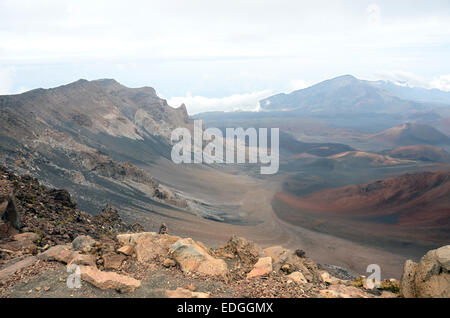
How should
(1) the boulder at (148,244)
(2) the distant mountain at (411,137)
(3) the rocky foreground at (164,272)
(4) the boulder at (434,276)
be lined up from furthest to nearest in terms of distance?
1. (2) the distant mountain at (411,137)
2. (1) the boulder at (148,244)
3. (3) the rocky foreground at (164,272)
4. (4) the boulder at (434,276)

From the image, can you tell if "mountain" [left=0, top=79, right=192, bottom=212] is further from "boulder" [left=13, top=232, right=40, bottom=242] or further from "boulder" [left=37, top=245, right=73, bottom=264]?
"boulder" [left=37, top=245, right=73, bottom=264]

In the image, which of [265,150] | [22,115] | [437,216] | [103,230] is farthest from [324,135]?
[103,230]

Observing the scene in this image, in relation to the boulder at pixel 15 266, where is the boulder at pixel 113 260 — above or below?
below

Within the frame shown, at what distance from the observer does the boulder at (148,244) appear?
10444mm

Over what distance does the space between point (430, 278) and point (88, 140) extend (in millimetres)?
57655

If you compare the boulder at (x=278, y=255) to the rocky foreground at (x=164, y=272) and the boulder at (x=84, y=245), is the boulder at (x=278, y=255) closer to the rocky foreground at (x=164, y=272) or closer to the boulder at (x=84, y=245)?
the rocky foreground at (x=164, y=272)

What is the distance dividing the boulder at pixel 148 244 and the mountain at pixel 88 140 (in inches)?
895

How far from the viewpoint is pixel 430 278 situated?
8.41 metres

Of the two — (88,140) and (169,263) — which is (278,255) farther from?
(88,140)

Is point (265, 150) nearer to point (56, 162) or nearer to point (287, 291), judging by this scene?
point (56, 162)

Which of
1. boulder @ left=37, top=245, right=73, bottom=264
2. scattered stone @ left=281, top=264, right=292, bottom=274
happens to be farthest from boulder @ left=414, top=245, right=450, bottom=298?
boulder @ left=37, top=245, right=73, bottom=264

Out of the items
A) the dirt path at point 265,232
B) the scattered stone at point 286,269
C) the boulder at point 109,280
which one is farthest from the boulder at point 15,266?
the dirt path at point 265,232

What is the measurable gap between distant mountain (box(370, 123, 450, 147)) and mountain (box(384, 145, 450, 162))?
1328 inches

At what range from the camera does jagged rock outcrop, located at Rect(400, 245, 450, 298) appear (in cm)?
820
